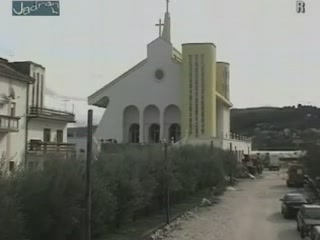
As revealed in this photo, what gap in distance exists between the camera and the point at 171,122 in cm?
8594

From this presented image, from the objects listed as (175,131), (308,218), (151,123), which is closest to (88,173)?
(308,218)

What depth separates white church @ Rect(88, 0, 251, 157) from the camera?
258ft

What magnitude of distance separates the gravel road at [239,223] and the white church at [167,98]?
34469 millimetres

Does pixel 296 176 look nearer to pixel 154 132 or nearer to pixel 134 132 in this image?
pixel 154 132

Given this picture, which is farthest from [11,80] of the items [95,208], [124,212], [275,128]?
[275,128]

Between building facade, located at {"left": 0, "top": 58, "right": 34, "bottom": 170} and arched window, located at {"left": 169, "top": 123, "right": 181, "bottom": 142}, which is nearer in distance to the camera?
building facade, located at {"left": 0, "top": 58, "right": 34, "bottom": 170}

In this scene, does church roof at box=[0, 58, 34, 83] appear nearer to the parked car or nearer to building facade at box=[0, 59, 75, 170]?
building facade at box=[0, 59, 75, 170]

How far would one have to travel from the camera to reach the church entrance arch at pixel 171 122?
85.5 m

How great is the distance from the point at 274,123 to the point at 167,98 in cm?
8682

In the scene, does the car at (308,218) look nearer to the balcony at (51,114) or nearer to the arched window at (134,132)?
the balcony at (51,114)

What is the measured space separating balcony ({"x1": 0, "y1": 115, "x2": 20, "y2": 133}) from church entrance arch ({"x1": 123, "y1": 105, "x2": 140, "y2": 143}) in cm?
4820

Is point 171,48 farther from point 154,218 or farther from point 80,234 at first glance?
point 80,234

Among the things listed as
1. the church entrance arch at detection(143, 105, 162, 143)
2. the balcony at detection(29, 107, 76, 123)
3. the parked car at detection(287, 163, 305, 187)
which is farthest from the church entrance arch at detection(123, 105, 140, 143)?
the balcony at detection(29, 107, 76, 123)

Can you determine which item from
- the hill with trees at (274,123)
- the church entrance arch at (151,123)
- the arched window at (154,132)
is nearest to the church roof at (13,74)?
the church entrance arch at (151,123)
